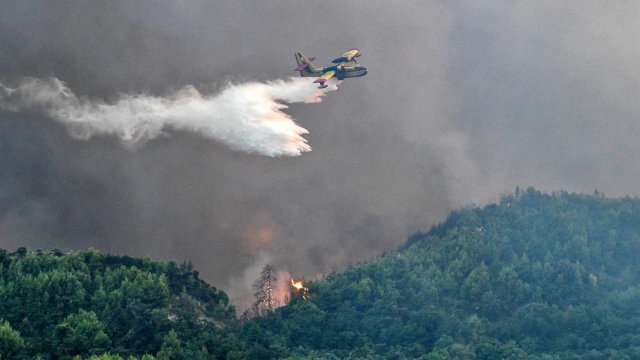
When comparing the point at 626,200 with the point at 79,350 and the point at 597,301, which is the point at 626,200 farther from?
the point at 79,350

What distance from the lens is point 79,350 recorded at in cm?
8100

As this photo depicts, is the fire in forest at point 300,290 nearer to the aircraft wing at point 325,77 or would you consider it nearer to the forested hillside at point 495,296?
the forested hillside at point 495,296

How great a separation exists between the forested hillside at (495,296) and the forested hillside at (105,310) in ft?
21.8

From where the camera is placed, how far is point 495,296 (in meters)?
107

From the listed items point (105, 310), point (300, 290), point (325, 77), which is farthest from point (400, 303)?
point (105, 310)

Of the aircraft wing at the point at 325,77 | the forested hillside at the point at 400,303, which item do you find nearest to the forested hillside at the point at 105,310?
the forested hillside at the point at 400,303

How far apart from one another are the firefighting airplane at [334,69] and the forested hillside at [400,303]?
878 inches

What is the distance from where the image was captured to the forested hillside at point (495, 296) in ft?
318

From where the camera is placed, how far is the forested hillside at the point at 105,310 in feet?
268

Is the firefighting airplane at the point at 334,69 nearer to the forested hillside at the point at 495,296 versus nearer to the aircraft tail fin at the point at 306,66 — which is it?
the aircraft tail fin at the point at 306,66

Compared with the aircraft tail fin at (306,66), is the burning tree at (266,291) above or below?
below

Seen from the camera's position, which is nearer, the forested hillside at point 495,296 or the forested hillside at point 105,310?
the forested hillside at point 105,310

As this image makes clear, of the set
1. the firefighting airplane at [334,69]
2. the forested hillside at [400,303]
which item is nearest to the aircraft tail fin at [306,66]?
the firefighting airplane at [334,69]

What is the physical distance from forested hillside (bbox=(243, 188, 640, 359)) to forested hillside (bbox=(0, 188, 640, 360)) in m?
0.17
